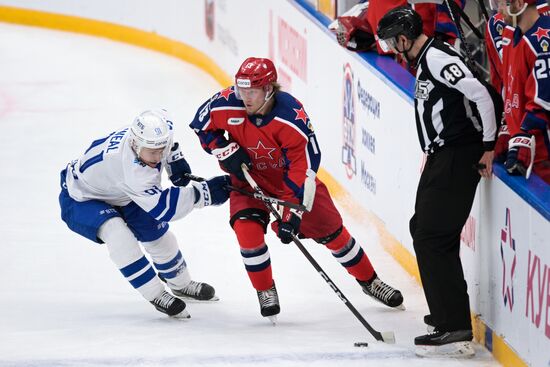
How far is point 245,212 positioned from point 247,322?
0.50m

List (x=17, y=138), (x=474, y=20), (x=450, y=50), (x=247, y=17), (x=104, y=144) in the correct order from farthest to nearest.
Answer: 1. (x=247, y=17)
2. (x=17, y=138)
3. (x=474, y=20)
4. (x=104, y=144)
5. (x=450, y=50)

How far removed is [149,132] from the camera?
15.5 ft

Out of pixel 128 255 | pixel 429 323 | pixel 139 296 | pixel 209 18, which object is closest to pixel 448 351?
pixel 429 323

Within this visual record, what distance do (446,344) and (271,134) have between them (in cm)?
114

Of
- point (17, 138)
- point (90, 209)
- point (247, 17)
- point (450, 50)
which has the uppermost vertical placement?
point (450, 50)

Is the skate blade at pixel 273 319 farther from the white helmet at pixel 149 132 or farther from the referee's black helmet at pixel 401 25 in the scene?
the referee's black helmet at pixel 401 25

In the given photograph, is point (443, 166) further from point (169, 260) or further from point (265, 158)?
point (169, 260)

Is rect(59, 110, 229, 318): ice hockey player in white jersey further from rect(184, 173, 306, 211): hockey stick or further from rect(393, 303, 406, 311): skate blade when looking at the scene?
rect(393, 303, 406, 311): skate blade

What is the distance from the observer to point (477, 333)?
4707 mm

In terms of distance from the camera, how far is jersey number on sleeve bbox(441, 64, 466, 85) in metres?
4.28

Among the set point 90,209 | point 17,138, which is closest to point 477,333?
point 90,209

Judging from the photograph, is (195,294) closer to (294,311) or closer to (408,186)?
(294,311)

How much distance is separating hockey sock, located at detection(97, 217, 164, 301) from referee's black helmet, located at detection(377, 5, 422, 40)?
1397 millimetres

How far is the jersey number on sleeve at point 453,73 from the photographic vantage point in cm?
428
